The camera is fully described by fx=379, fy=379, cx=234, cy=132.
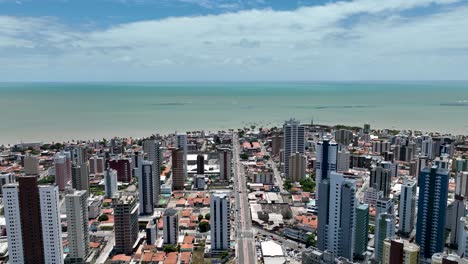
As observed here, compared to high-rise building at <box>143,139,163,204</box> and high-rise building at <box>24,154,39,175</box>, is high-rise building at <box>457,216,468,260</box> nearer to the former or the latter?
high-rise building at <box>143,139,163,204</box>

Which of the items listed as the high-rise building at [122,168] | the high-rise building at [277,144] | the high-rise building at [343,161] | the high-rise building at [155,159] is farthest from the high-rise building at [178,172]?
the high-rise building at [343,161]

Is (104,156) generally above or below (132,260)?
above

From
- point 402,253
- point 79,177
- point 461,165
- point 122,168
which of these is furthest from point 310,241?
point 122,168

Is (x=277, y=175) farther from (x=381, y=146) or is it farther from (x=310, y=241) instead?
(x=310, y=241)

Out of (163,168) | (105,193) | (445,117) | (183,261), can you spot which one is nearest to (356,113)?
(445,117)

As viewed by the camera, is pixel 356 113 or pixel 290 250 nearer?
pixel 290 250

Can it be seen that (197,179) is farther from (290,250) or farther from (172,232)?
(290,250)

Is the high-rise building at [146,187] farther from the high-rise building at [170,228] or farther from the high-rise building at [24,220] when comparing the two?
the high-rise building at [24,220]

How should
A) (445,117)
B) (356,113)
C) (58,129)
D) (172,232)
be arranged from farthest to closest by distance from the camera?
(356,113)
(445,117)
(58,129)
(172,232)
